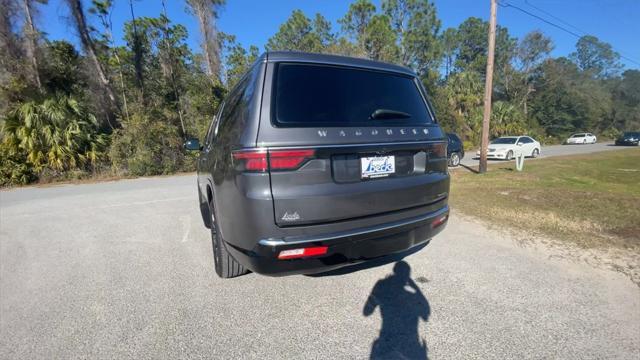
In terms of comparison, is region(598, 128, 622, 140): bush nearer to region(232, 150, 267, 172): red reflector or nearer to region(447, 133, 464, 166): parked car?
region(447, 133, 464, 166): parked car

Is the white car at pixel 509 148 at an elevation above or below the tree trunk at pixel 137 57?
below

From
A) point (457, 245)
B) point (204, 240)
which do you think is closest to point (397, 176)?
point (457, 245)

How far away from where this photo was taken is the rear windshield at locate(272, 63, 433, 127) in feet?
6.31

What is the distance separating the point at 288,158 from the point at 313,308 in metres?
1.34

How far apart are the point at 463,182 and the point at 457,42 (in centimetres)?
5457

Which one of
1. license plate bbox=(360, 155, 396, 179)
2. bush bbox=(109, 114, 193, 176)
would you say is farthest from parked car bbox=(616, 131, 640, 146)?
bush bbox=(109, 114, 193, 176)

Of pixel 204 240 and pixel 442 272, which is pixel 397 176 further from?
pixel 204 240

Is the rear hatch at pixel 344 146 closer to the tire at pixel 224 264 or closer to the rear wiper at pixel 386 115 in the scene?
the rear wiper at pixel 386 115

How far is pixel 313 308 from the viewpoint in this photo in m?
2.32

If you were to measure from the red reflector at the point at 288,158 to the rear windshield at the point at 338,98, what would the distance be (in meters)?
0.19

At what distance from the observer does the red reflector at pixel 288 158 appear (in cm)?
177

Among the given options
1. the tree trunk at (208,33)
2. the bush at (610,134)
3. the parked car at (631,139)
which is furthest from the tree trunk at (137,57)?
the bush at (610,134)

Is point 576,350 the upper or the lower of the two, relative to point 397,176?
lower

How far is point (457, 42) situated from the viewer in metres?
51.4
